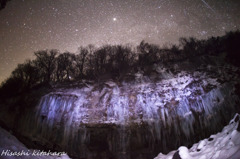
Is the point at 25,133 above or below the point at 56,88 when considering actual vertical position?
below

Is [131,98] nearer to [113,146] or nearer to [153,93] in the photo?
[153,93]

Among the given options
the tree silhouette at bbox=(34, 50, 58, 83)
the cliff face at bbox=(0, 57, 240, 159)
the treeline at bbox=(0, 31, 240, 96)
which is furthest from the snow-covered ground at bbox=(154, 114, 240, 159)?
the tree silhouette at bbox=(34, 50, 58, 83)

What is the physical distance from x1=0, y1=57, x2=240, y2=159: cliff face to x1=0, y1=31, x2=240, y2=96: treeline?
354 cm

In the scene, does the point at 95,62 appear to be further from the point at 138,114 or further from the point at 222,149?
the point at 222,149

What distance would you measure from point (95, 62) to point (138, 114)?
1103cm

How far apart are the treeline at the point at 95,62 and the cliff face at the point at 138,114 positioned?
354cm

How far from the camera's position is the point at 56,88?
15516 mm

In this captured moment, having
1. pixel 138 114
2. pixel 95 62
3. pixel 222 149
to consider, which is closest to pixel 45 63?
pixel 95 62

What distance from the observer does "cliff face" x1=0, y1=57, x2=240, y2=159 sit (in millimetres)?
12312

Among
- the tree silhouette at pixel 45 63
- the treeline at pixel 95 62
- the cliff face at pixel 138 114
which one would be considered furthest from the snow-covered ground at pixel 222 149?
the tree silhouette at pixel 45 63

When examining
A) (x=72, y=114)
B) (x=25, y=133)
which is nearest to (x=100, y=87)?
(x=72, y=114)

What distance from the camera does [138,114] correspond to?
14.0m

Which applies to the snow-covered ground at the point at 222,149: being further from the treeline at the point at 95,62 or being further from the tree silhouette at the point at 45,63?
the tree silhouette at the point at 45,63

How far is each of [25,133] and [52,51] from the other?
12.7 meters
